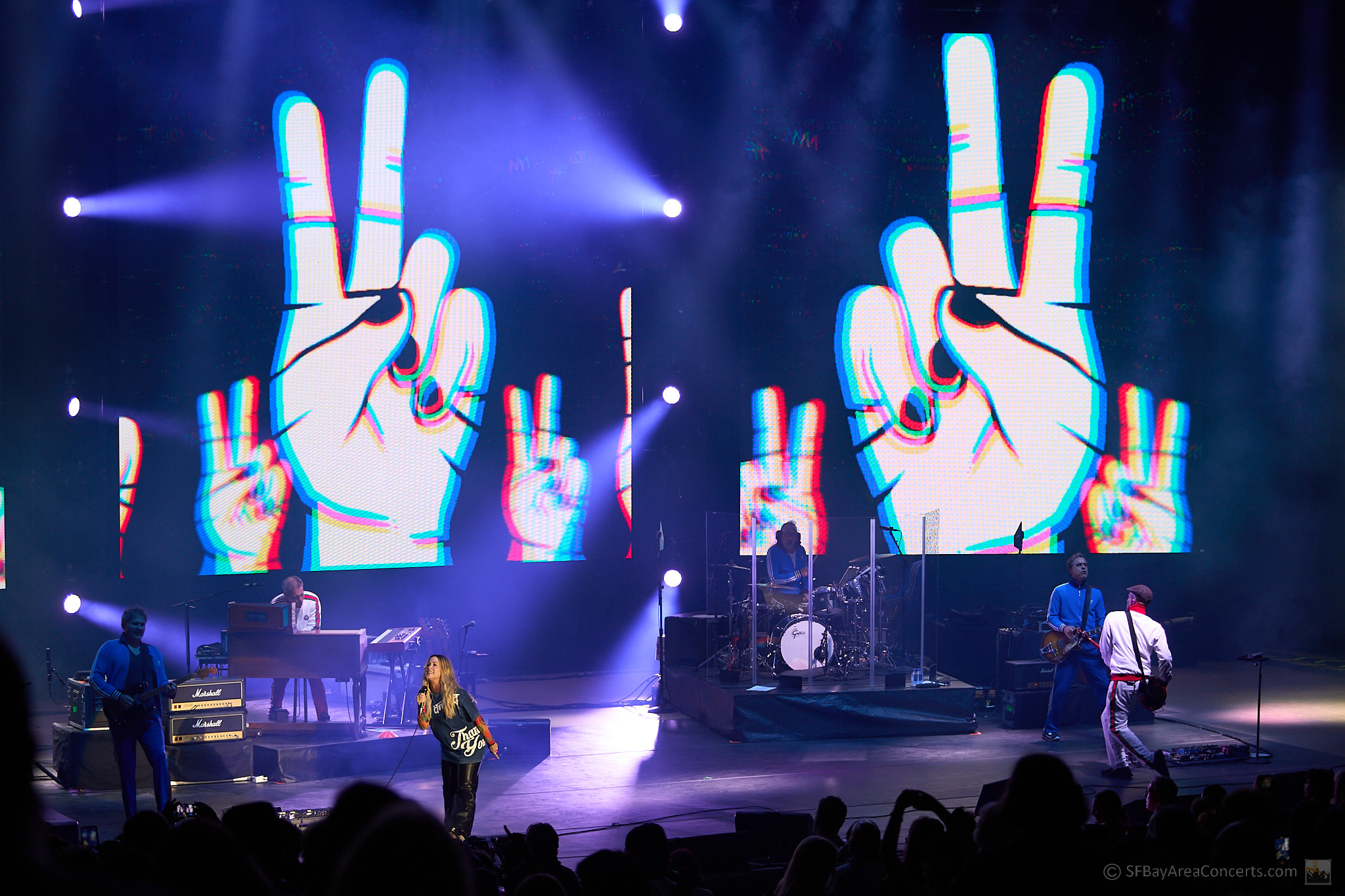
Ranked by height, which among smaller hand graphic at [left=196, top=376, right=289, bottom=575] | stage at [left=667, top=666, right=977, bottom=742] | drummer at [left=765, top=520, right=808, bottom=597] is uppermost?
smaller hand graphic at [left=196, top=376, right=289, bottom=575]

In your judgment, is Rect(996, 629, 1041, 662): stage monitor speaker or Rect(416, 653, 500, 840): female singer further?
Rect(996, 629, 1041, 662): stage monitor speaker

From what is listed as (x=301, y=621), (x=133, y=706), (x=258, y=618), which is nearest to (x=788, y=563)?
(x=301, y=621)

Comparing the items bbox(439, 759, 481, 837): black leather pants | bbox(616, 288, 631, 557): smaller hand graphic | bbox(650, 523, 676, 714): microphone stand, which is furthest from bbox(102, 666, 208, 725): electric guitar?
bbox(616, 288, 631, 557): smaller hand graphic

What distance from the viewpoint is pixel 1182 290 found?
16797mm

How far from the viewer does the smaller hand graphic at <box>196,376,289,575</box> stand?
45.3 feet

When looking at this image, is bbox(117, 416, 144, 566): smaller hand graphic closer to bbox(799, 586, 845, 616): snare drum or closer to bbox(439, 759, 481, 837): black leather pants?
bbox(439, 759, 481, 837): black leather pants

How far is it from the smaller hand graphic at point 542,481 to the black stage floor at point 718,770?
7.49 ft

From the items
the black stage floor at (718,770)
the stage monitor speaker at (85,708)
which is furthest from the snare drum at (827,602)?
the stage monitor speaker at (85,708)

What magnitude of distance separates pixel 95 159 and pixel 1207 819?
13026 millimetres

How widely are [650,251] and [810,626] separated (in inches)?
231

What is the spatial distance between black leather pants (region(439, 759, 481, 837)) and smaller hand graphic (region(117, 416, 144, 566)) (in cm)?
723

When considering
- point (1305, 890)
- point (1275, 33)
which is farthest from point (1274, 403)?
point (1305, 890)

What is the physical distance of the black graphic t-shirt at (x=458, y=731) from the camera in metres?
8.12

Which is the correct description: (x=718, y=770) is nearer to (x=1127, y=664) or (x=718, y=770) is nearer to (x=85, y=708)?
(x=1127, y=664)
